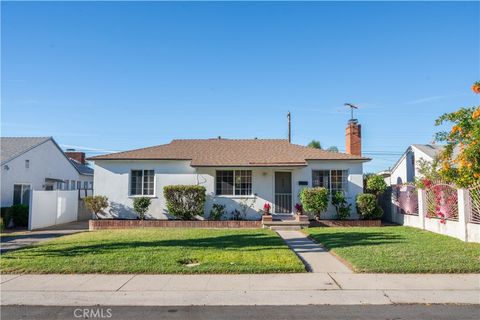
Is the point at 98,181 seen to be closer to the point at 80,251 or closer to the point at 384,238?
the point at 80,251

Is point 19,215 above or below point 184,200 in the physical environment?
below

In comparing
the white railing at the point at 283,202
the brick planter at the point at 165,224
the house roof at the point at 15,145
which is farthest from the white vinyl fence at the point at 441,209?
the house roof at the point at 15,145

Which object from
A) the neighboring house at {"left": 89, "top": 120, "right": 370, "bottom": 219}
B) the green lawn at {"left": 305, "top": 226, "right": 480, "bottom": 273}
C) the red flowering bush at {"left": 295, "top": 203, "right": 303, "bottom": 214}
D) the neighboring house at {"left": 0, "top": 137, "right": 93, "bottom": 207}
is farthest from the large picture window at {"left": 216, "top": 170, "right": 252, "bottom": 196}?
the neighboring house at {"left": 0, "top": 137, "right": 93, "bottom": 207}

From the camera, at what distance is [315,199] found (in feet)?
58.2

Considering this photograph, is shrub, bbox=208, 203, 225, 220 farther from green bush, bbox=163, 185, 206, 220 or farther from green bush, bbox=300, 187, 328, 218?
green bush, bbox=300, 187, 328, 218

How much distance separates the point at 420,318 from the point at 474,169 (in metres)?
8.36

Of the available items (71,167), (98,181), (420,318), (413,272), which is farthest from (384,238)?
(71,167)

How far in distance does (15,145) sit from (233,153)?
512 inches

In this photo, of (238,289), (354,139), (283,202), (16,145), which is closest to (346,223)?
(283,202)

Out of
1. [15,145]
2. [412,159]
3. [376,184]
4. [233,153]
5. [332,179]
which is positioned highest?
[15,145]

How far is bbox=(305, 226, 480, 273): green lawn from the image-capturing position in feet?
28.3

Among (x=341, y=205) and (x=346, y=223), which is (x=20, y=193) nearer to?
(x=341, y=205)

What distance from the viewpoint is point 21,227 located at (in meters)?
19.0

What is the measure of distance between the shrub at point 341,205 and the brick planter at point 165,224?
3819mm
